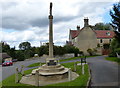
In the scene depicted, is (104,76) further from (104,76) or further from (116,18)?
(116,18)

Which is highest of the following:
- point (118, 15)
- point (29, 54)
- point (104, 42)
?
point (118, 15)

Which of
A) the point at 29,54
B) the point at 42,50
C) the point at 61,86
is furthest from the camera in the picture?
the point at 29,54

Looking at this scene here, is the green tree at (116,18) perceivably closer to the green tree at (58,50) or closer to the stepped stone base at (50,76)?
the stepped stone base at (50,76)

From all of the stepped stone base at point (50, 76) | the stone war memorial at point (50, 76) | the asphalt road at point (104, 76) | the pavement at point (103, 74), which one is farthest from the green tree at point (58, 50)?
the stepped stone base at point (50, 76)

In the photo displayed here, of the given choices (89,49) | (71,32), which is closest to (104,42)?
(89,49)

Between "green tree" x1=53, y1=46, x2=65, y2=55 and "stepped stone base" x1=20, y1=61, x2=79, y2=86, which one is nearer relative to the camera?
"stepped stone base" x1=20, y1=61, x2=79, y2=86

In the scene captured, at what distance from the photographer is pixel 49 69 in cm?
1302

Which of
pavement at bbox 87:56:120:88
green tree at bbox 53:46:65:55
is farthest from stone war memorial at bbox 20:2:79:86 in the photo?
green tree at bbox 53:46:65:55

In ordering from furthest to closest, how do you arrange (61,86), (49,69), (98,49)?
(98,49), (49,69), (61,86)

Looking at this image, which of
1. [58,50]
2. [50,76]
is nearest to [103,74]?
[50,76]

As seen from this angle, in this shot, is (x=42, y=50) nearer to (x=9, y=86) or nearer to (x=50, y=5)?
(x=50, y=5)

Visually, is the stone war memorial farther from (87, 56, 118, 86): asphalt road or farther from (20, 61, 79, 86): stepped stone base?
(87, 56, 118, 86): asphalt road

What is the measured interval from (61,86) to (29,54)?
148 feet

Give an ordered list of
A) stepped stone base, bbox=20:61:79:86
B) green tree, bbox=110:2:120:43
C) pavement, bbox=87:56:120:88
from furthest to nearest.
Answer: green tree, bbox=110:2:120:43, stepped stone base, bbox=20:61:79:86, pavement, bbox=87:56:120:88
